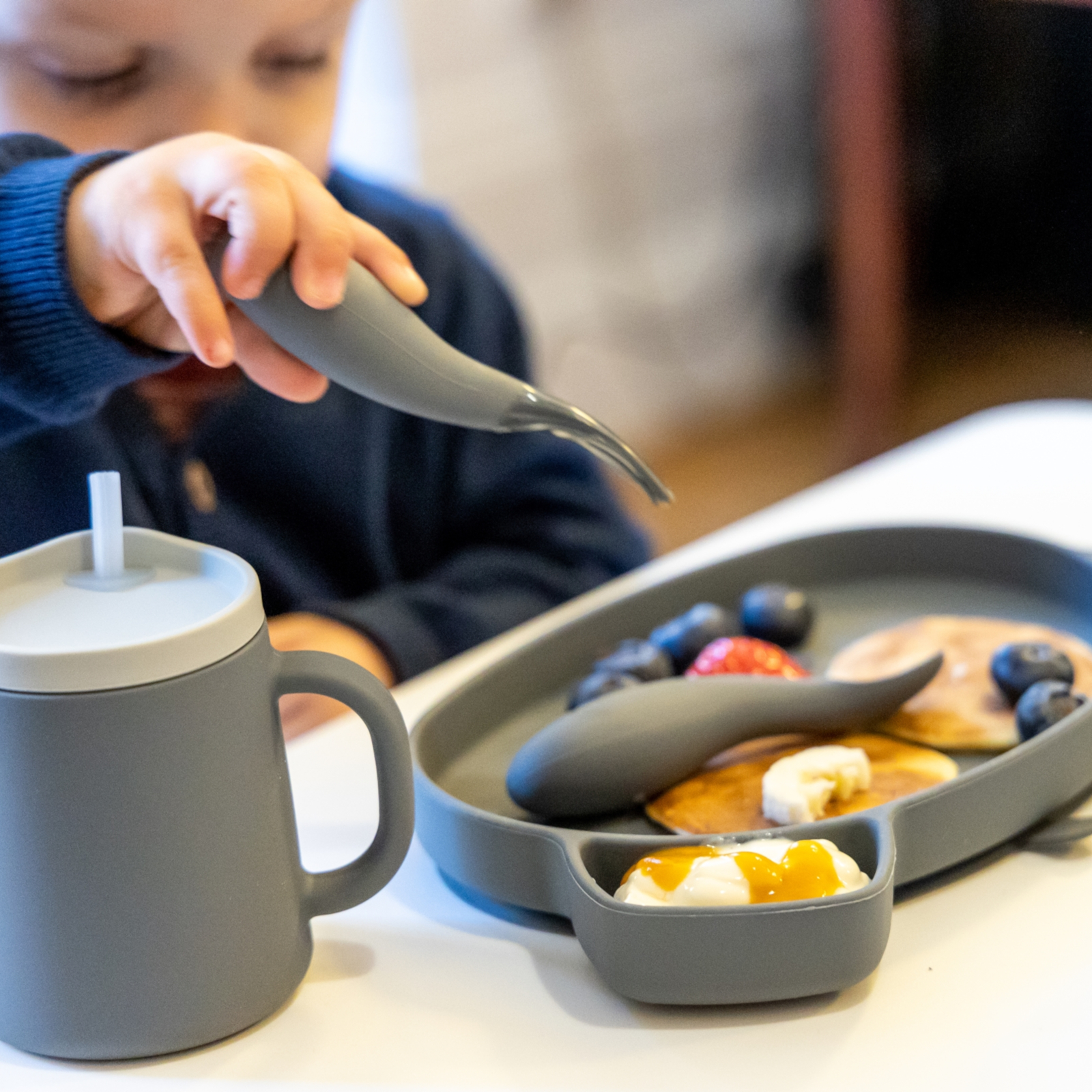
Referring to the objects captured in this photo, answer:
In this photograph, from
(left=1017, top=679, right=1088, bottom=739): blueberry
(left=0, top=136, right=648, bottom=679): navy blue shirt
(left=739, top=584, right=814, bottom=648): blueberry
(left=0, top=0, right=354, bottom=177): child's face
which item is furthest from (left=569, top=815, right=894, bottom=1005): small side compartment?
(left=0, top=0, right=354, bottom=177): child's face

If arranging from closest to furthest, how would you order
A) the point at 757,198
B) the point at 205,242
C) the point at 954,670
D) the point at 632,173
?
the point at 205,242 < the point at 954,670 < the point at 632,173 < the point at 757,198

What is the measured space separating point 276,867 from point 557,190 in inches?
46.3

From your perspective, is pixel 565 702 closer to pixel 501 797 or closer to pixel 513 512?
pixel 501 797

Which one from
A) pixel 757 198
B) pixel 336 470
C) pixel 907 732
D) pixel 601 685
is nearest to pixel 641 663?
pixel 601 685

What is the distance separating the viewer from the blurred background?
1.17m

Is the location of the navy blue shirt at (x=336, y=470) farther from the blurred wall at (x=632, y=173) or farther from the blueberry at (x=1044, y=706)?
the blueberry at (x=1044, y=706)

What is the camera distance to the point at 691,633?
68 centimetres

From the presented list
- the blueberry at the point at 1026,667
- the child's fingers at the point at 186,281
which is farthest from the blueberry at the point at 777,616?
the child's fingers at the point at 186,281

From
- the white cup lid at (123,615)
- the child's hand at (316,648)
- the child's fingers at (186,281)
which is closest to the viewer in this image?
the white cup lid at (123,615)

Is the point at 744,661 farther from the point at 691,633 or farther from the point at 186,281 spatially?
the point at 186,281

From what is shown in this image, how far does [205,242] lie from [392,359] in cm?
10

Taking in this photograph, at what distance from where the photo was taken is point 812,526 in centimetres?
91

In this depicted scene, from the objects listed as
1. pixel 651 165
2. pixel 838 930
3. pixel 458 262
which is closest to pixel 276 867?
pixel 838 930

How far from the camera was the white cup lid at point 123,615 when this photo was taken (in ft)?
1.33
